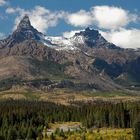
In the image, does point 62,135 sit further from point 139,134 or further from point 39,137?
point 139,134

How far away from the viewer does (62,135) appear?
189 m

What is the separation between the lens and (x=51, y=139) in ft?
593

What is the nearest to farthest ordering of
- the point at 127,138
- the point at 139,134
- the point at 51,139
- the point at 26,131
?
1. the point at 139,134
2. the point at 127,138
3. the point at 51,139
4. the point at 26,131

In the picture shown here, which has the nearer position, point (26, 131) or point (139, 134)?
point (139, 134)

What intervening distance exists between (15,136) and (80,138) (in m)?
34.1

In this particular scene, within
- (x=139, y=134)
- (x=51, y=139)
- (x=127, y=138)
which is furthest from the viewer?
(x=51, y=139)

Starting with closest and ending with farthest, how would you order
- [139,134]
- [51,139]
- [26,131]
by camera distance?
[139,134]
[51,139]
[26,131]

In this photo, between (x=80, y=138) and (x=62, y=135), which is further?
(x=62, y=135)

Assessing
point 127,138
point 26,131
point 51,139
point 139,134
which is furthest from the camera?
point 26,131

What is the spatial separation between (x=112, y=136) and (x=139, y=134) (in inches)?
1163

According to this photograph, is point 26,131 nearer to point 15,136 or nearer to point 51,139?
point 15,136

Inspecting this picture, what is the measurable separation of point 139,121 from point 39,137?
55.8m

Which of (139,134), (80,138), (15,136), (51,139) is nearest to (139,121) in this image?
(139,134)

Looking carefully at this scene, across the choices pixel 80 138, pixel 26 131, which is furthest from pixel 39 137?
pixel 80 138
